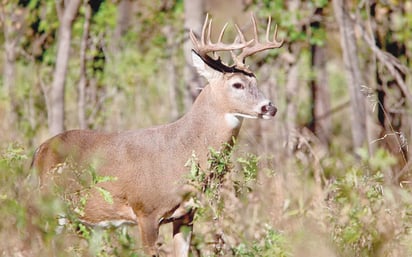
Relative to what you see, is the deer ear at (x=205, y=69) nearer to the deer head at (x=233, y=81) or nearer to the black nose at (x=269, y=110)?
the deer head at (x=233, y=81)

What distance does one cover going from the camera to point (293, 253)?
5.59 metres

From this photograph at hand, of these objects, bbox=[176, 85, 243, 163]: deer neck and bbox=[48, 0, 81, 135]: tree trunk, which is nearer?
bbox=[176, 85, 243, 163]: deer neck

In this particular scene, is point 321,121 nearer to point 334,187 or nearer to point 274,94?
point 274,94

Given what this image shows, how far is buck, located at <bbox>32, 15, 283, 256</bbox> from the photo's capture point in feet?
23.7

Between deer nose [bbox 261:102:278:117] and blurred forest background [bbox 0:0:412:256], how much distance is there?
1.01 ft

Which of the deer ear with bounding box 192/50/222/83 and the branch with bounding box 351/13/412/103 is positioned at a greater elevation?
the deer ear with bounding box 192/50/222/83

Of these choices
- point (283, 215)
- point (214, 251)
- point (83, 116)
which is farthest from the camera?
point (83, 116)

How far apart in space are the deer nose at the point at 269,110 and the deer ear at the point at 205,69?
45cm

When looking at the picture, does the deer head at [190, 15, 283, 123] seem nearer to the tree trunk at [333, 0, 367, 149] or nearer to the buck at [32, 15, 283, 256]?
the buck at [32, 15, 283, 256]

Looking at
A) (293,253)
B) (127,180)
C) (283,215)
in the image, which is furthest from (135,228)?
(293,253)

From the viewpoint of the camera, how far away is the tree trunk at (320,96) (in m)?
12.6

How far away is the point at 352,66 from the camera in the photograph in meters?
10.3

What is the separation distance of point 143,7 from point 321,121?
2524 millimetres

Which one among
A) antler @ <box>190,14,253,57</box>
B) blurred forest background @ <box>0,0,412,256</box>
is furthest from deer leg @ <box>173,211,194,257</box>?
antler @ <box>190,14,253,57</box>
